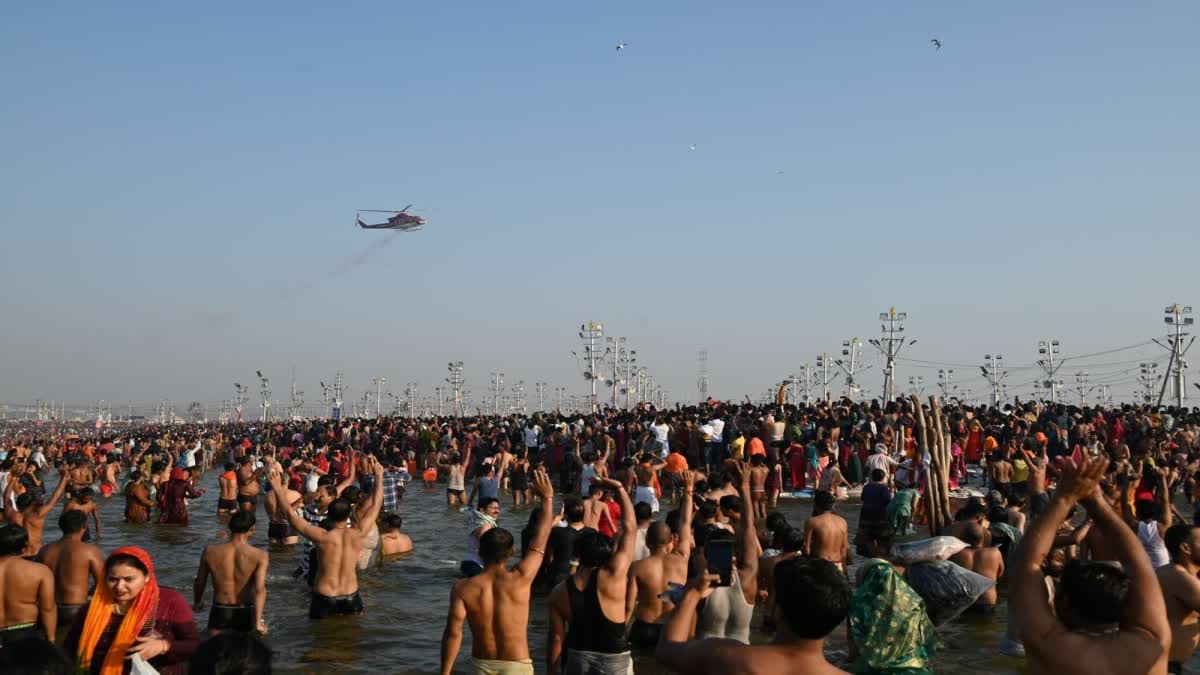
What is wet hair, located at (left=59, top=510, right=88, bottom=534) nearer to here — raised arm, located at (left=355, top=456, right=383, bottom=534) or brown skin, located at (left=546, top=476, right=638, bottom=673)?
raised arm, located at (left=355, top=456, right=383, bottom=534)

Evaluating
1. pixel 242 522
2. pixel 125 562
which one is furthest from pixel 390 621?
pixel 125 562

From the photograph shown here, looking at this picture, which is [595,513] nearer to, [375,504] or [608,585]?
[375,504]

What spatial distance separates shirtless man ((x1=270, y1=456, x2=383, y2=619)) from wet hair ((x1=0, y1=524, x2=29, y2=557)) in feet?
8.95

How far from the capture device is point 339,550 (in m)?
10.0

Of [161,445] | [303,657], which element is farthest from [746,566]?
[161,445]

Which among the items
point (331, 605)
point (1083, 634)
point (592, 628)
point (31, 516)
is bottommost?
point (331, 605)

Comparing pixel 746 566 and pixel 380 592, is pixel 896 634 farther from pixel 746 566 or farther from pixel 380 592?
pixel 380 592

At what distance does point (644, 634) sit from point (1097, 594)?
15.9ft

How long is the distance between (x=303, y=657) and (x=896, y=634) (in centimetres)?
676

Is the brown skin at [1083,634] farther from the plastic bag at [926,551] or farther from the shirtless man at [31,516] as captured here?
the shirtless man at [31,516]

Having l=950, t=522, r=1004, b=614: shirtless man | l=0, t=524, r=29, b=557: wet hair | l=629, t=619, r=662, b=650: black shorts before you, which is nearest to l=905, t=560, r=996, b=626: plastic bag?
l=950, t=522, r=1004, b=614: shirtless man

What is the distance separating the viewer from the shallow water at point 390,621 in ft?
31.6

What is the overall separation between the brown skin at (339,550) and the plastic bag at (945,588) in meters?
5.34

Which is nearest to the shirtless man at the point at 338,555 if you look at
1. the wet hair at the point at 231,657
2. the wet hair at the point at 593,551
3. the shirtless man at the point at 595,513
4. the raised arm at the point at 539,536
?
the shirtless man at the point at 595,513
